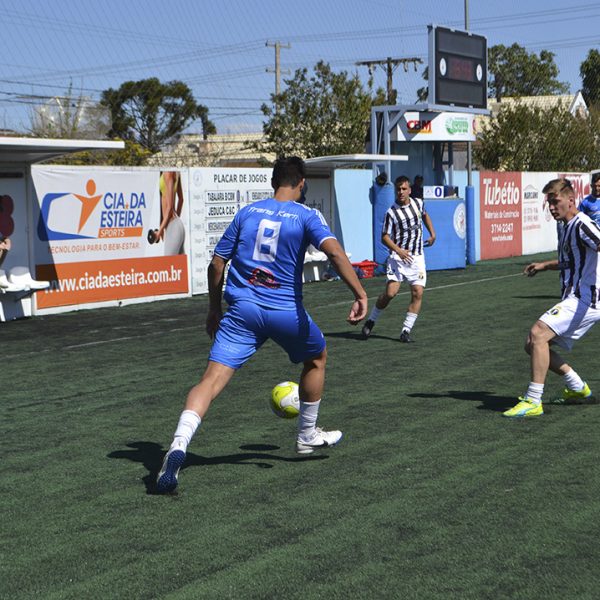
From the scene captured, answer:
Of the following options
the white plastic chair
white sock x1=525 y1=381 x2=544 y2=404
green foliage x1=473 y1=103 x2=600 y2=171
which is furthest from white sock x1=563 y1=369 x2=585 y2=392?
green foliage x1=473 y1=103 x2=600 y2=171

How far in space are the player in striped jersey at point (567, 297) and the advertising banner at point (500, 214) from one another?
2147 cm

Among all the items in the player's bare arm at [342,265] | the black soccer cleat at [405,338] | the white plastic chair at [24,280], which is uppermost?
the player's bare arm at [342,265]

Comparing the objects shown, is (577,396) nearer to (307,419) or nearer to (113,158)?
(307,419)

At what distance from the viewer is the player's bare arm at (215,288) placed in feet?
21.1

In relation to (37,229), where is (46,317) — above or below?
below

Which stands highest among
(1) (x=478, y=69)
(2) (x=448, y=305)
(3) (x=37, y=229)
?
(1) (x=478, y=69)

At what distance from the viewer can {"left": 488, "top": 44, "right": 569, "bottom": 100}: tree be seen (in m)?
84.4

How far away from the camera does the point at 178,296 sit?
19.6 metres

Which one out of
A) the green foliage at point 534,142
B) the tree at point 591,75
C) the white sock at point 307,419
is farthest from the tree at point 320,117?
the tree at point 591,75

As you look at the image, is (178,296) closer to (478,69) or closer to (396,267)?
(396,267)

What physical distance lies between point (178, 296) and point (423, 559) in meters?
15.0

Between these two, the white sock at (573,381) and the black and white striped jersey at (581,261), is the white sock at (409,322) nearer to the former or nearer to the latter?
the white sock at (573,381)

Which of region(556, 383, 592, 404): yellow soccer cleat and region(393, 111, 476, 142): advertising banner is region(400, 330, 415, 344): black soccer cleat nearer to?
region(556, 383, 592, 404): yellow soccer cleat

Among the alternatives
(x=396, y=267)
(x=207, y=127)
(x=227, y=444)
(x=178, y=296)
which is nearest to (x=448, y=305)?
(x=396, y=267)
